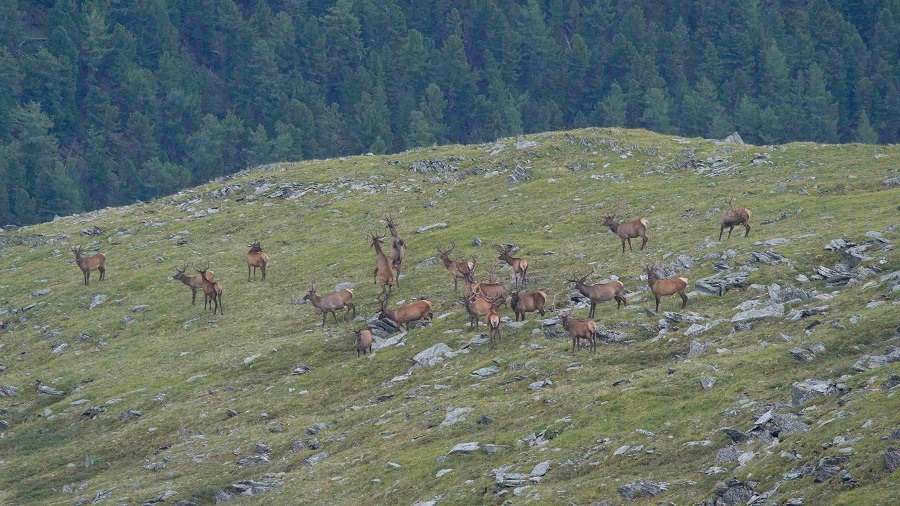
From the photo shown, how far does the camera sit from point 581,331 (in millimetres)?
32094

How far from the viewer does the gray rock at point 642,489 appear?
22.3m

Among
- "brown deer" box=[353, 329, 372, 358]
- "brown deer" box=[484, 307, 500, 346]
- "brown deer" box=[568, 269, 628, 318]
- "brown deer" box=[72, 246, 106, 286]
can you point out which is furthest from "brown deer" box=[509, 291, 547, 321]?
"brown deer" box=[72, 246, 106, 286]

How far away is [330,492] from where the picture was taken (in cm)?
2778

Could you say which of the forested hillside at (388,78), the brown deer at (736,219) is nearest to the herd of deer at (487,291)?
the brown deer at (736,219)

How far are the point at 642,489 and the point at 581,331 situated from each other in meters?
9.96

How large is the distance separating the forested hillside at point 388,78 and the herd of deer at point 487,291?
268 feet

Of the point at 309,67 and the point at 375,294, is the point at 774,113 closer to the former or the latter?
the point at 309,67

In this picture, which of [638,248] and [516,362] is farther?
[638,248]

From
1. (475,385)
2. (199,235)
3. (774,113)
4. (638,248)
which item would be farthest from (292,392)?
(774,113)

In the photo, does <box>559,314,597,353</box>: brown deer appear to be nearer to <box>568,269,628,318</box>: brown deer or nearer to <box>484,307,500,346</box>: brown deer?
<box>484,307,500,346</box>: brown deer

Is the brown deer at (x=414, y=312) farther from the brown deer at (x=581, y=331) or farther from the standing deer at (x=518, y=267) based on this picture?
the brown deer at (x=581, y=331)

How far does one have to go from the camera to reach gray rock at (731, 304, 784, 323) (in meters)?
31.1

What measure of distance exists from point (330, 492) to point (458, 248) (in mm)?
21304

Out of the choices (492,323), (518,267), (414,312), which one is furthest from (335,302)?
(492,323)
